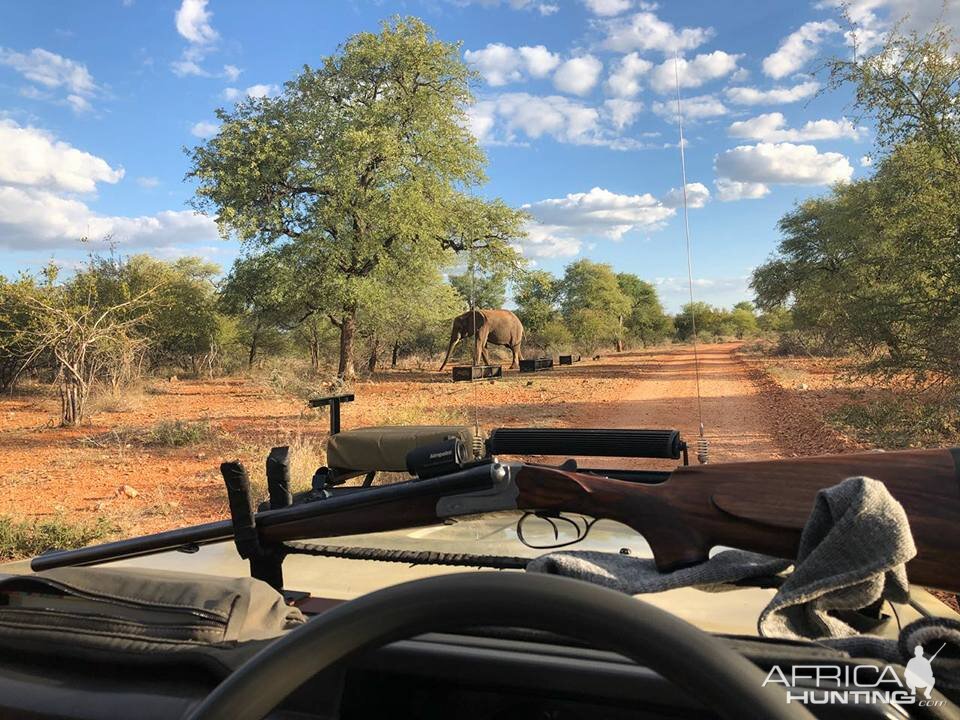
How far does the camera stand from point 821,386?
1962 centimetres

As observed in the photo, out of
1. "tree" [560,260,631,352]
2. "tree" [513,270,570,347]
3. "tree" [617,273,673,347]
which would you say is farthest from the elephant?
"tree" [617,273,673,347]

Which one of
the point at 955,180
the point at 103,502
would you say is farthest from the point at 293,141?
the point at 955,180

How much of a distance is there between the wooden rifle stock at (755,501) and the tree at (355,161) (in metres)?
18.9

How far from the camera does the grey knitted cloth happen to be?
1.16m

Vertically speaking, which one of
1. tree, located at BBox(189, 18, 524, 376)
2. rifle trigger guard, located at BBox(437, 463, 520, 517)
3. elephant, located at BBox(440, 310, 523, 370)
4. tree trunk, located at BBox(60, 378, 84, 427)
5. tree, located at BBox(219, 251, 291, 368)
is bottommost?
tree trunk, located at BBox(60, 378, 84, 427)

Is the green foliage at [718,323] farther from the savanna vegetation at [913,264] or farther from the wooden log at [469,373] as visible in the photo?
the savanna vegetation at [913,264]

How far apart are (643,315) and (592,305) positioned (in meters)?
12.1

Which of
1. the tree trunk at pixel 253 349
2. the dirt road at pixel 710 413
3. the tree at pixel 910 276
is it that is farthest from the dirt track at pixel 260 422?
the tree trunk at pixel 253 349

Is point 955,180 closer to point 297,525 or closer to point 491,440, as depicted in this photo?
point 491,440

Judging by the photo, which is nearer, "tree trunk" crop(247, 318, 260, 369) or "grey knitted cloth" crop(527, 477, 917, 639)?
"grey knitted cloth" crop(527, 477, 917, 639)

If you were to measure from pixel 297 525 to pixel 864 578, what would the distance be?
4.14 ft

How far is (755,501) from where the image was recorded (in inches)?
57.9

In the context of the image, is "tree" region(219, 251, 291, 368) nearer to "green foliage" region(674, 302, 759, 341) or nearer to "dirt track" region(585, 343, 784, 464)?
"dirt track" region(585, 343, 784, 464)

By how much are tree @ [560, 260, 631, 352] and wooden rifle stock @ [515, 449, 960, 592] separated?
1804 inches
